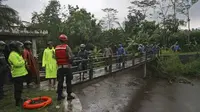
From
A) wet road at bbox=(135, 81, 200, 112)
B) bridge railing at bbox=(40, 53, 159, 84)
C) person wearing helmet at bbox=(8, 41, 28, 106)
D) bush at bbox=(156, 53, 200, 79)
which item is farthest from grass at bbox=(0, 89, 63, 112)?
bush at bbox=(156, 53, 200, 79)

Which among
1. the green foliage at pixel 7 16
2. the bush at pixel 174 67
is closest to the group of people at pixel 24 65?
the green foliage at pixel 7 16

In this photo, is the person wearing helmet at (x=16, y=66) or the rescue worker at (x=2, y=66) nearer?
the person wearing helmet at (x=16, y=66)

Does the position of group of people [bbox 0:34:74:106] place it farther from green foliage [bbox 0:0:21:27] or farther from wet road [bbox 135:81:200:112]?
wet road [bbox 135:81:200:112]

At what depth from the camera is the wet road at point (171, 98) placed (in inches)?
508

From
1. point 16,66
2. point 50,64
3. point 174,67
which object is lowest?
point 174,67

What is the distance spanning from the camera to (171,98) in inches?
605

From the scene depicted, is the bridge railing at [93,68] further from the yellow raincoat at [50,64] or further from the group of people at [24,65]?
the group of people at [24,65]

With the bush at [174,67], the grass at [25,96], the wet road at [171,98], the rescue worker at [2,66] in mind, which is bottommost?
the wet road at [171,98]

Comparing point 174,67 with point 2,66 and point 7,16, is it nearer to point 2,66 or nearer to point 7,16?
point 7,16

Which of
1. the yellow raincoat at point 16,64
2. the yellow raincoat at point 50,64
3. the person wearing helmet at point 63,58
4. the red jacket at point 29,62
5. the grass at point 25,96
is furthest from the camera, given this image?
the yellow raincoat at point 50,64

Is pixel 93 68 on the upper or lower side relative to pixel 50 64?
lower

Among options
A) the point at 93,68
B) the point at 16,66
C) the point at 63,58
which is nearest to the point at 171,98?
the point at 93,68

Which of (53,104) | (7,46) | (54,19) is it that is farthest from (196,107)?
(54,19)

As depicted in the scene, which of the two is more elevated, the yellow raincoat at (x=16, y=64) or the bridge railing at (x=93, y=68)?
the yellow raincoat at (x=16, y=64)
